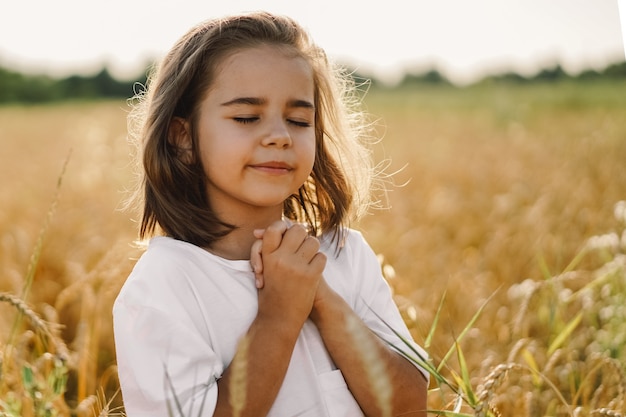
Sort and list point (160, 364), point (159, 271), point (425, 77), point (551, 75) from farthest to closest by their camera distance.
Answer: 1. point (425, 77)
2. point (551, 75)
3. point (159, 271)
4. point (160, 364)

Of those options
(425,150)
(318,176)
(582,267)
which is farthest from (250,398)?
(425,150)

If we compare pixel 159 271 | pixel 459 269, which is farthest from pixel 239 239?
pixel 459 269

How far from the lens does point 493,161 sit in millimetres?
5926

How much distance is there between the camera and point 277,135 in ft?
4.08

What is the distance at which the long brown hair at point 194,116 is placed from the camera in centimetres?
134

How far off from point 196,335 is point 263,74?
1.59ft

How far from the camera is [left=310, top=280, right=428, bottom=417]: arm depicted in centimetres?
124

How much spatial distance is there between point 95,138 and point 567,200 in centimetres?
308

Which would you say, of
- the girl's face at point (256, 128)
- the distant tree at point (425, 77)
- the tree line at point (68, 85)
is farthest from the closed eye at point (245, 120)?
the distant tree at point (425, 77)

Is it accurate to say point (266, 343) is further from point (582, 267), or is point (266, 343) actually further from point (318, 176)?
point (582, 267)

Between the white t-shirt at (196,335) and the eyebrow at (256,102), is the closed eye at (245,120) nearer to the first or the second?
the eyebrow at (256,102)

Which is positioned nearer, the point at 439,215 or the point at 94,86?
the point at 439,215

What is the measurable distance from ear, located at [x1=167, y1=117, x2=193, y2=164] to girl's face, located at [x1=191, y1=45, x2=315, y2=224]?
6 centimetres

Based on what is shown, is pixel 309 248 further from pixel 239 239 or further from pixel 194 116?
pixel 194 116
